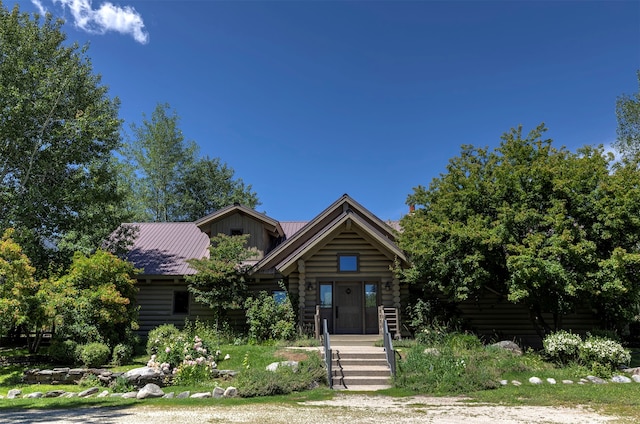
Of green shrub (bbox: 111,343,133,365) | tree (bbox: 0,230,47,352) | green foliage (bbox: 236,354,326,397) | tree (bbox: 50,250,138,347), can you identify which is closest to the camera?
green foliage (bbox: 236,354,326,397)

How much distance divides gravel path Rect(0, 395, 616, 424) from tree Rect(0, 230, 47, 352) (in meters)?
4.98

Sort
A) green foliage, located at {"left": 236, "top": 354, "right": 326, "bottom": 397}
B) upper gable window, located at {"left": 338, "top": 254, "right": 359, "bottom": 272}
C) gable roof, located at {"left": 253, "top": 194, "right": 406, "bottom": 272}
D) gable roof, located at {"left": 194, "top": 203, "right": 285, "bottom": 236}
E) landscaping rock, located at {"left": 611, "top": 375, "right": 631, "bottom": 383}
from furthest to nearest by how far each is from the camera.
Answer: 1. gable roof, located at {"left": 194, "top": 203, "right": 285, "bottom": 236}
2. upper gable window, located at {"left": 338, "top": 254, "right": 359, "bottom": 272}
3. gable roof, located at {"left": 253, "top": 194, "right": 406, "bottom": 272}
4. landscaping rock, located at {"left": 611, "top": 375, "right": 631, "bottom": 383}
5. green foliage, located at {"left": 236, "top": 354, "right": 326, "bottom": 397}

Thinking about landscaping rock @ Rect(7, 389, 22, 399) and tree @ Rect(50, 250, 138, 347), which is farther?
tree @ Rect(50, 250, 138, 347)

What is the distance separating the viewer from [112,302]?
14.5 meters

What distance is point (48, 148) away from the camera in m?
20.2

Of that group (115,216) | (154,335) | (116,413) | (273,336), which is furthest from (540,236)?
(115,216)

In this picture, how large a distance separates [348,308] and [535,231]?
7.86 metres

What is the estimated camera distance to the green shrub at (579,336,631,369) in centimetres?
1238

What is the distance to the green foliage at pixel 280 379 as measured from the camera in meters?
10.7

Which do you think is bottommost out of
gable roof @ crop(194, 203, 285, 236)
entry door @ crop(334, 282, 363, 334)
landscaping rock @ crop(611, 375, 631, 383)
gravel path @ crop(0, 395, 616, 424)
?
landscaping rock @ crop(611, 375, 631, 383)

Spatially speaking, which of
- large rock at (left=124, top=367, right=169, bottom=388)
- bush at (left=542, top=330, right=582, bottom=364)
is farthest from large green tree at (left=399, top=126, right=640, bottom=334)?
large rock at (left=124, top=367, right=169, bottom=388)

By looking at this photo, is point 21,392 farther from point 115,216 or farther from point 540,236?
point 540,236

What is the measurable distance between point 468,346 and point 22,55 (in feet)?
73.5

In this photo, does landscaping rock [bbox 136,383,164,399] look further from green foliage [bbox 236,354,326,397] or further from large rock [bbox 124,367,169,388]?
green foliage [bbox 236,354,326,397]
